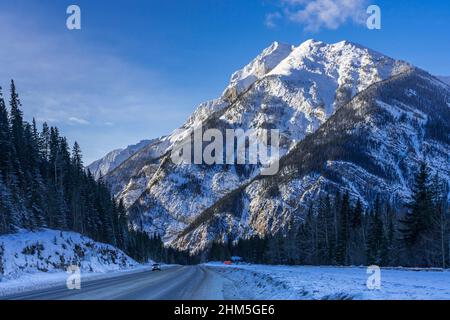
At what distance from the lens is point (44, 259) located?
46.4 m

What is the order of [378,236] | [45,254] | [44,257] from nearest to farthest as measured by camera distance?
Result: [44,257]
[45,254]
[378,236]

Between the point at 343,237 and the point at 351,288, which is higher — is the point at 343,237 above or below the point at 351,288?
below

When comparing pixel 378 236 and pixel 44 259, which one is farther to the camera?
pixel 378 236

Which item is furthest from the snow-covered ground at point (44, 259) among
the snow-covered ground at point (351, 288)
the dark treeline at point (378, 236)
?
the dark treeline at point (378, 236)

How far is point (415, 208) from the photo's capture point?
5469 cm

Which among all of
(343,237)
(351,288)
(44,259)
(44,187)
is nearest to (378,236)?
(343,237)

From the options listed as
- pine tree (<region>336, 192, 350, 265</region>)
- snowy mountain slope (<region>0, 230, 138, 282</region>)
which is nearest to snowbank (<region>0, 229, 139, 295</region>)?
snowy mountain slope (<region>0, 230, 138, 282</region>)

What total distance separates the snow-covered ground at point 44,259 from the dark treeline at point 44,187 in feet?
14.0

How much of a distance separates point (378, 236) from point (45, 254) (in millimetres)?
41085

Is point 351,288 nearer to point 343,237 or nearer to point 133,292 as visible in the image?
point 133,292

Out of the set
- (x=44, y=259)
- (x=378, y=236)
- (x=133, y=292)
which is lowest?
(x=44, y=259)

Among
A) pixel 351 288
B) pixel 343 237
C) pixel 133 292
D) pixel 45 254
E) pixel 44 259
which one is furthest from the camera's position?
pixel 343 237

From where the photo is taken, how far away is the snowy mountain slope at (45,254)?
127ft
